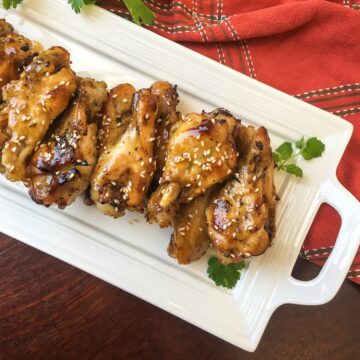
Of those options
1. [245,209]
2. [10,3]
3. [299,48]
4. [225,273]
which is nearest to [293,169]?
[245,209]

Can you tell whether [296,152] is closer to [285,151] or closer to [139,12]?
[285,151]

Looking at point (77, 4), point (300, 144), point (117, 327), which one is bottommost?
point (117, 327)

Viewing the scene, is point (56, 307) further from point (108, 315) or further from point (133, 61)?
point (133, 61)

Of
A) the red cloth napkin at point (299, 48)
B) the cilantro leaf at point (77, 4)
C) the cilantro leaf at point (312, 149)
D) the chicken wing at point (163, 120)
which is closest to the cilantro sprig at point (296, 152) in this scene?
the cilantro leaf at point (312, 149)

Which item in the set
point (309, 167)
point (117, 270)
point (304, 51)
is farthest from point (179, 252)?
point (304, 51)

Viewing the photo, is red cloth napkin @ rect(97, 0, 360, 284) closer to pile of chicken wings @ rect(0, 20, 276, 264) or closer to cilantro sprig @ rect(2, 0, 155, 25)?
cilantro sprig @ rect(2, 0, 155, 25)
